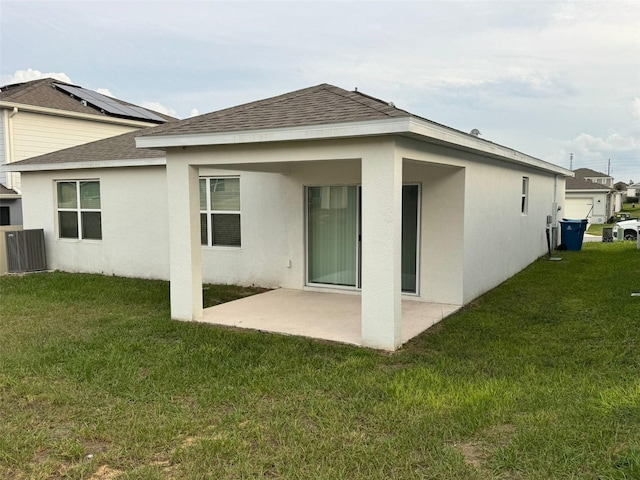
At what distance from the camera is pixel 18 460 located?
3.59m

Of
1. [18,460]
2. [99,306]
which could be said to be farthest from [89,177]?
[18,460]

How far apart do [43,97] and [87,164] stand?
282 inches

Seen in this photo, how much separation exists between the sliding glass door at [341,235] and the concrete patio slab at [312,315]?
0.46m

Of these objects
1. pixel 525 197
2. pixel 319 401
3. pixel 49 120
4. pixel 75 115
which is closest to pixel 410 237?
pixel 319 401

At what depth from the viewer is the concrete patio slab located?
694 centimetres

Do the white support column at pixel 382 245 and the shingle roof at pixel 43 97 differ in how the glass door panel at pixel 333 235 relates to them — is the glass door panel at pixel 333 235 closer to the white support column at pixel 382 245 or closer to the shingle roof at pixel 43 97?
the white support column at pixel 382 245

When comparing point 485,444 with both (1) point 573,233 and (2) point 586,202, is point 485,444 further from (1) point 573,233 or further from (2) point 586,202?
(2) point 586,202

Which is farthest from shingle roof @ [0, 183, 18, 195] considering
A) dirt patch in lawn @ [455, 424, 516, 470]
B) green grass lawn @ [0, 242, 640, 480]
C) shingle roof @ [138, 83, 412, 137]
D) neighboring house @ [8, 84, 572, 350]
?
dirt patch in lawn @ [455, 424, 516, 470]

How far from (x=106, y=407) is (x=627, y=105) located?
2093 cm

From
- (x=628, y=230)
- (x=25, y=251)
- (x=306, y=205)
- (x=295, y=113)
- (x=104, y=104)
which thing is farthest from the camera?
(x=628, y=230)

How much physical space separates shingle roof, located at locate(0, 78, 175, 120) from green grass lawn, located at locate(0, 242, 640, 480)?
35.9 ft

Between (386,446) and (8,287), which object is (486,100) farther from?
(386,446)

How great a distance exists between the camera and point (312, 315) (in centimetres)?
785

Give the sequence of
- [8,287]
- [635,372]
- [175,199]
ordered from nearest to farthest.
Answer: [635,372] < [175,199] < [8,287]
